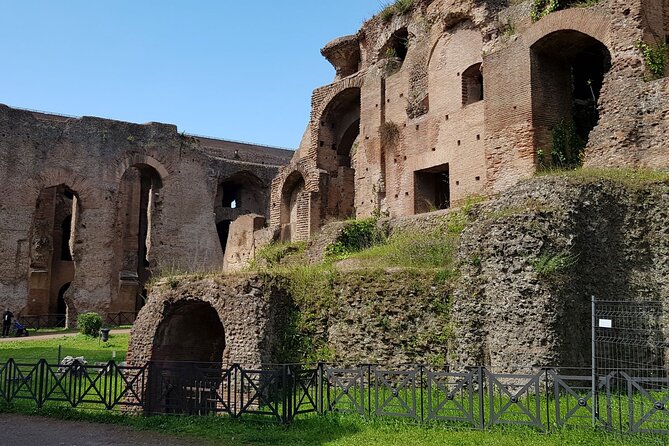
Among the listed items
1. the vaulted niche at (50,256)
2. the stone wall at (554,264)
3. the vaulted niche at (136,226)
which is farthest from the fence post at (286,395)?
the vaulted niche at (50,256)

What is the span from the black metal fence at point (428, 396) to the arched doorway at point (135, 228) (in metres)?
15.3

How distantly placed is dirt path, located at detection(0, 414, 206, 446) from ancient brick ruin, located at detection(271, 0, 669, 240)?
9.22 m

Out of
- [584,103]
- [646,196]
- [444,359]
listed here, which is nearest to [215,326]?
[444,359]

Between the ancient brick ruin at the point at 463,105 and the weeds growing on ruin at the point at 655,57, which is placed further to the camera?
the ancient brick ruin at the point at 463,105

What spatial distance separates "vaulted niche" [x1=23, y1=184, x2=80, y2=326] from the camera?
93.6ft

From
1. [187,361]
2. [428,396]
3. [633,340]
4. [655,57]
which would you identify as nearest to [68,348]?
[187,361]

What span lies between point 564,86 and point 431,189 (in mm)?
4787

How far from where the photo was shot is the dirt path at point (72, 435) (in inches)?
356

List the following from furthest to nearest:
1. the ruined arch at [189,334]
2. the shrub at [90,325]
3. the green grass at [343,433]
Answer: the shrub at [90,325] → the ruined arch at [189,334] → the green grass at [343,433]

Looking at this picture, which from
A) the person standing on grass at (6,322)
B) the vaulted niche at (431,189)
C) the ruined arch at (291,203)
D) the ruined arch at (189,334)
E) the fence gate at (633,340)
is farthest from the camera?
the person standing on grass at (6,322)

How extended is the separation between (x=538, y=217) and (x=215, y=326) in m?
7.33

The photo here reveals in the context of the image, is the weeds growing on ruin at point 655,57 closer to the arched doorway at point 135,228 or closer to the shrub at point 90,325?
the shrub at point 90,325

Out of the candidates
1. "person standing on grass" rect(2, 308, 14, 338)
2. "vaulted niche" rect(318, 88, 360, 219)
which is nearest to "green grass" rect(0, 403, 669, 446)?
"vaulted niche" rect(318, 88, 360, 219)

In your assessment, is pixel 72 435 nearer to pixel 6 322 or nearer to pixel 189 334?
pixel 189 334
